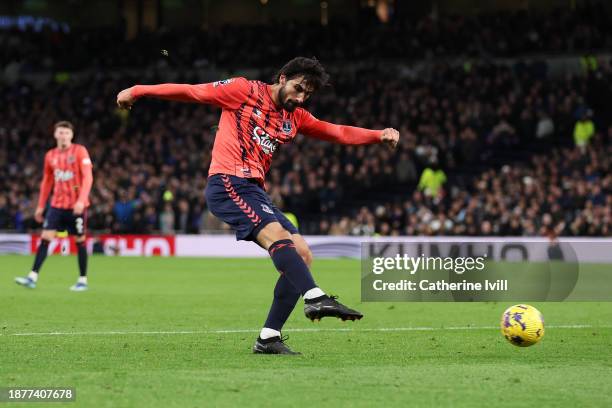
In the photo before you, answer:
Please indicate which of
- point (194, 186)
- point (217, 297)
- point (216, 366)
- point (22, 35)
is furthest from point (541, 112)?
point (216, 366)

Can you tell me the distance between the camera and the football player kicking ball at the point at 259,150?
28.1 ft

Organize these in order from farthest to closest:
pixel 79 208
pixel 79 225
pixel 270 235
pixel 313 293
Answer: pixel 79 225, pixel 79 208, pixel 270 235, pixel 313 293

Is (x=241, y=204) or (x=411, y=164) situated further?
(x=411, y=164)

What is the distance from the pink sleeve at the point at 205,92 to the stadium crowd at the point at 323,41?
28.7 metres

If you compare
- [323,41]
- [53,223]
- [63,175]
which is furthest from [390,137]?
[323,41]

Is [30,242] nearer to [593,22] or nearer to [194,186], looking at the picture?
[194,186]

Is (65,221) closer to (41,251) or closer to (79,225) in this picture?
(79,225)

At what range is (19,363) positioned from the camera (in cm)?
835

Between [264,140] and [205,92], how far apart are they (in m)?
0.61

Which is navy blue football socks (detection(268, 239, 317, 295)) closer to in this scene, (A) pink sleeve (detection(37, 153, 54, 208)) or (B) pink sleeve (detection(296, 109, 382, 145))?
(B) pink sleeve (detection(296, 109, 382, 145))

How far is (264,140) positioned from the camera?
8898mm

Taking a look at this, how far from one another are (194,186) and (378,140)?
25314 millimetres

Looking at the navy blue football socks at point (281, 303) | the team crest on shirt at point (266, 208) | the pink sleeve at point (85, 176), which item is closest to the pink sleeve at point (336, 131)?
the team crest on shirt at point (266, 208)

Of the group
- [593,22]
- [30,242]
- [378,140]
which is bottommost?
[30,242]
